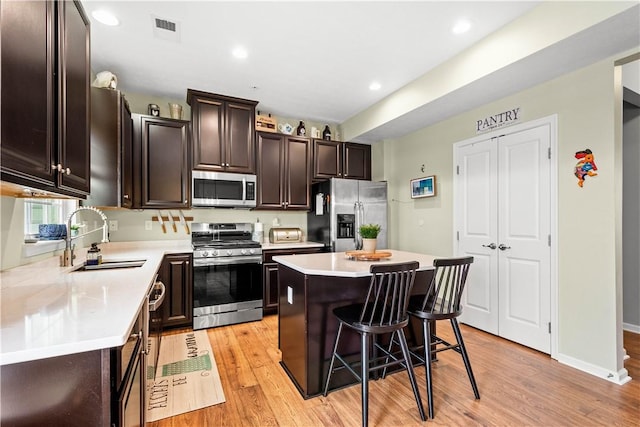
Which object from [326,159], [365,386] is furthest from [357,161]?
[365,386]

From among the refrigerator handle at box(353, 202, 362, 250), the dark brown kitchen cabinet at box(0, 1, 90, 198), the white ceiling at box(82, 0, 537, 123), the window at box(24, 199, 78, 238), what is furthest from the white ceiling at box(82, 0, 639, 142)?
the window at box(24, 199, 78, 238)

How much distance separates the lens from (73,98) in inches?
55.9

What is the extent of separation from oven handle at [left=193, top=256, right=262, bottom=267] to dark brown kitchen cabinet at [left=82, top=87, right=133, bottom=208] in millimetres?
958

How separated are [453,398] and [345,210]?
2.49 m

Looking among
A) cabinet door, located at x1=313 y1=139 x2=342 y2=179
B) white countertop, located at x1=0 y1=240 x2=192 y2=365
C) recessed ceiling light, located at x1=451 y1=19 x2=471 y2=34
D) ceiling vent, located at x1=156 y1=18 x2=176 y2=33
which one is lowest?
white countertop, located at x1=0 y1=240 x2=192 y2=365

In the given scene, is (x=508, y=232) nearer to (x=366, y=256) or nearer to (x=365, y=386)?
(x=366, y=256)

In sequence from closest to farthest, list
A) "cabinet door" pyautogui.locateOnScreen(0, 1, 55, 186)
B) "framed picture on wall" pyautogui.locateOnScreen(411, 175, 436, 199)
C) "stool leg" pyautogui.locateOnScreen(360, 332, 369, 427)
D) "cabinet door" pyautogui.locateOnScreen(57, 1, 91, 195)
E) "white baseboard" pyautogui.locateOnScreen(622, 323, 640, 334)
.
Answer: "cabinet door" pyautogui.locateOnScreen(0, 1, 55, 186), "cabinet door" pyautogui.locateOnScreen(57, 1, 91, 195), "stool leg" pyautogui.locateOnScreen(360, 332, 369, 427), "white baseboard" pyautogui.locateOnScreen(622, 323, 640, 334), "framed picture on wall" pyautogui.locateOnScreen(411, 175, 436, 199)

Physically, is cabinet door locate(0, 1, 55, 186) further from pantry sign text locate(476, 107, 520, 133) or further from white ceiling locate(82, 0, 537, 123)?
pantry sign text locate(476, 107, 520, 133)

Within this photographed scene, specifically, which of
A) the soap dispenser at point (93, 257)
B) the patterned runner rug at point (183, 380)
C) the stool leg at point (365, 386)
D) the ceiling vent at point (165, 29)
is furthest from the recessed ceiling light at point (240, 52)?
the patterned runner rug at point (183, 380)

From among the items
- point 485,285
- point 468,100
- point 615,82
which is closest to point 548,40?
Result: point 615,82

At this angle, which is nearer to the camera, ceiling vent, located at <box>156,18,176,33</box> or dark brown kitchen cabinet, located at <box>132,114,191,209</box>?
ceiling vent, located at <box>156,18,176,33</box>

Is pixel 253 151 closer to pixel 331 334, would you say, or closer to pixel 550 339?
pixel 331 334

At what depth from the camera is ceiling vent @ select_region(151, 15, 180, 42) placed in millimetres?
2332

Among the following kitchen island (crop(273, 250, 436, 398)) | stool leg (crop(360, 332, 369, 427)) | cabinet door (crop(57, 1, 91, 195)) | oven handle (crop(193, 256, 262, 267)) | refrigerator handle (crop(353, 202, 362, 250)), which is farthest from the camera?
refrigerator handle (crop(353, 202, 362, 250))
